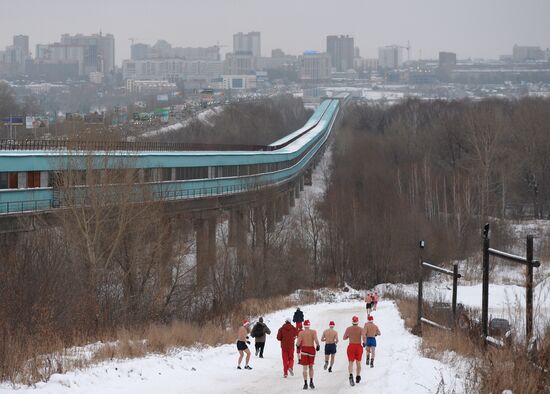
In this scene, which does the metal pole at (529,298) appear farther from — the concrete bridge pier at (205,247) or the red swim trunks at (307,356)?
the concrete bridge pier at (205,247)

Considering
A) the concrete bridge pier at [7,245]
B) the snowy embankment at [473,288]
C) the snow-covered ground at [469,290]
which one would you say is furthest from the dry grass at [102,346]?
the snowy embankment at [473,288]

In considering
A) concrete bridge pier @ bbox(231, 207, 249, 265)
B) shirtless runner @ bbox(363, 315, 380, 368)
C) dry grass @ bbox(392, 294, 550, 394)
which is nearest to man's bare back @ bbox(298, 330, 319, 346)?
shirtless runner @ bbox(363, 315, 380, 368)

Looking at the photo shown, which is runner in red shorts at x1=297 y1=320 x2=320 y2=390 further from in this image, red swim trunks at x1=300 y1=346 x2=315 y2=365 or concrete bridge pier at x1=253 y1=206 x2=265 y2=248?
concrete bridge pier at x1=253 y1=206 x2=265 y2=248

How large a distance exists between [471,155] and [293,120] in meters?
83.4

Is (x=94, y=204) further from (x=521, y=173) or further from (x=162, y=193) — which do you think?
(x=521, y=173)

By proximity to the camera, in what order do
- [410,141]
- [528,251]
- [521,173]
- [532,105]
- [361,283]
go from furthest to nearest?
[532,105] → [410,141] → [521,173] → [361,283] → [528,251]

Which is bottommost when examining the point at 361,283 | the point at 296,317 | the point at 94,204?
the point at 361,283

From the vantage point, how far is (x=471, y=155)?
86.2m

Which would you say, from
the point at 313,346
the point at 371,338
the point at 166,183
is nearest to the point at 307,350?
the point at 313,346

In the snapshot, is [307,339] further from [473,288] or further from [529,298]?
[473,288]

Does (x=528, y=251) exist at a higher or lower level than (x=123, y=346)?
higher

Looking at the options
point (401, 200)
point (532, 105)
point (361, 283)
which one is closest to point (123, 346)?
point (361, 283)

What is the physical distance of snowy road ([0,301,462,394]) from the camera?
681 inches

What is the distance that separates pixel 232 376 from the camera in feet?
68.6
